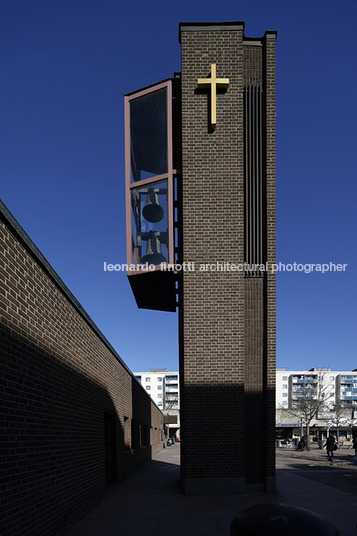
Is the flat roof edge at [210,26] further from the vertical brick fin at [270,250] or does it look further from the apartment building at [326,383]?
the apartment building at [326,383]

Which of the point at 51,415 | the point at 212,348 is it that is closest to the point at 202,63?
the point at 212,348

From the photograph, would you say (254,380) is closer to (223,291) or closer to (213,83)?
(223,291)

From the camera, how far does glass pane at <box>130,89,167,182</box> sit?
48.7ft

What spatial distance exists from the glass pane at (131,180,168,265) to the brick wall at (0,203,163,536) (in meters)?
3.20

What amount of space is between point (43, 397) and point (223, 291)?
7.19 metres

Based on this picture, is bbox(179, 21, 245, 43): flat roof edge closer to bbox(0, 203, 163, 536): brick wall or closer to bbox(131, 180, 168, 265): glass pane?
bbox(131, 180, 168, 265): glass pane

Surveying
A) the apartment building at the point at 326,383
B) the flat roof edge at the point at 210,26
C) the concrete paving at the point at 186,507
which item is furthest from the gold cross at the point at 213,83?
the apartment building at the point at 326,383

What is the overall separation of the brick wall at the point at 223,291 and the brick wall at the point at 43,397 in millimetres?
2976

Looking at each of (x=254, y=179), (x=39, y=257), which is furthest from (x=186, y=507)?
(x=254, y=179)

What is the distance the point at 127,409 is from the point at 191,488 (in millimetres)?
7153

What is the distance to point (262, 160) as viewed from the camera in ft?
47.5

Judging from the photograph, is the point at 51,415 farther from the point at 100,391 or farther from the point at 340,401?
the point at 340,401

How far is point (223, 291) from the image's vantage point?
1362 centimetres

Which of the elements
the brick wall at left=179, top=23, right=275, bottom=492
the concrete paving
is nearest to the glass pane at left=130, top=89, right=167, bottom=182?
the brick wall at left=179, top=23, right=275, bottom=492
